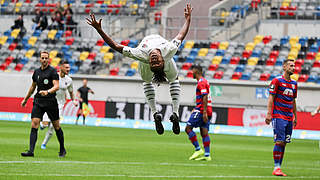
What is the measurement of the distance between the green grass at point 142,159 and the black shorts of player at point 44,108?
943mm

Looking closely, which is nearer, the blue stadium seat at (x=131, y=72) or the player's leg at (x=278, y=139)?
the player's leg at (x=278, y=139)

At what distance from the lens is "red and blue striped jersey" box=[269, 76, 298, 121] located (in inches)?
548

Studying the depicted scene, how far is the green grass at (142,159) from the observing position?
12.9 metres

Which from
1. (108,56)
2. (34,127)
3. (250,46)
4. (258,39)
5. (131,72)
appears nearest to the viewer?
(34,127)

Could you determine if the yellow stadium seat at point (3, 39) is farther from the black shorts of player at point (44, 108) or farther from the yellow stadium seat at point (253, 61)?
the black shorts of player at point (44, 108)

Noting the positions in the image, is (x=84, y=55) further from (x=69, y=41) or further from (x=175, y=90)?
(x=175, y=90)

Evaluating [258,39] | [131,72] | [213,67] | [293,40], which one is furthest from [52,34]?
[293,40]

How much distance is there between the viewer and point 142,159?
54.6 ft

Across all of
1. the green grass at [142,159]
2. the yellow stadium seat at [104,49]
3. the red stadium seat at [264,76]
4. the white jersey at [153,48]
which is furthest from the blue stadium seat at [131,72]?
the white jersey at [153,48]

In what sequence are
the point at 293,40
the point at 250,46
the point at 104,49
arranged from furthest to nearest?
the point at 104,49 → the point at 250,46 → the point at 293,40

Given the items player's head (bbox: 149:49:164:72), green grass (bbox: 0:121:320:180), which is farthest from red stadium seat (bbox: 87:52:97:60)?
player's head (bbox: 149:49:164:72)

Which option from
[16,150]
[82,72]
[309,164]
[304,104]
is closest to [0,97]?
[82,72]

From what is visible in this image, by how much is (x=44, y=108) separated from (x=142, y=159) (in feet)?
8.65

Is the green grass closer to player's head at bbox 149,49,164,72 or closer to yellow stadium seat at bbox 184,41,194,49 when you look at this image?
player's head at bbox 149,49,164,72
